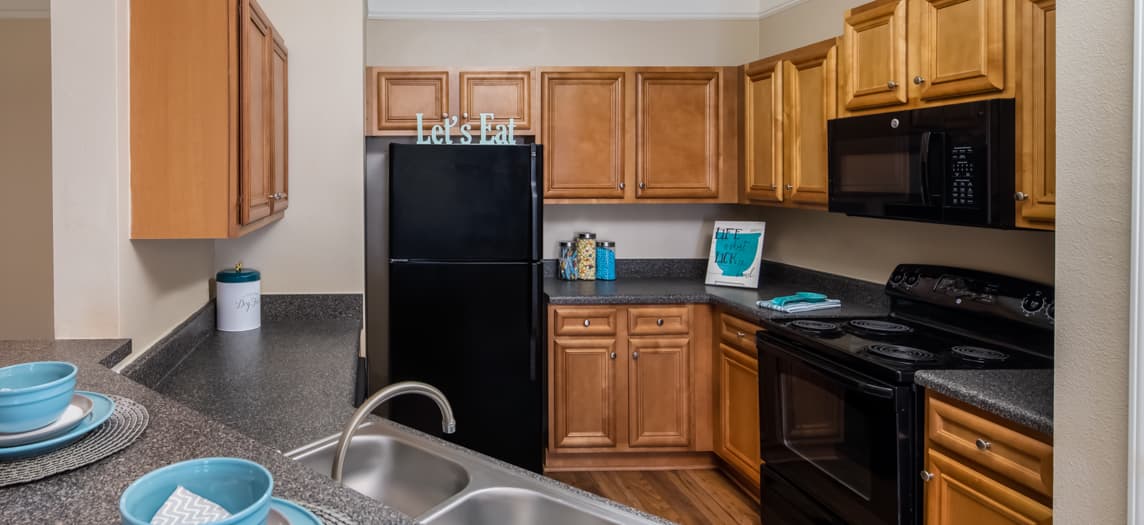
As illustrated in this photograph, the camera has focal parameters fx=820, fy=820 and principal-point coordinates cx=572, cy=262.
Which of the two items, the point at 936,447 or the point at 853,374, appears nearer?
the point at 936,447

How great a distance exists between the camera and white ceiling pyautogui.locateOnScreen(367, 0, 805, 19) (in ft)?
13.6

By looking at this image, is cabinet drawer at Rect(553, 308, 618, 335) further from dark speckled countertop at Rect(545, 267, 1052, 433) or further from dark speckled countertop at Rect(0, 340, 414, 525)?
dark speckled countertop at Rect(0, 340, 414, 525)

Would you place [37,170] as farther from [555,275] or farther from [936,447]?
[936,447]

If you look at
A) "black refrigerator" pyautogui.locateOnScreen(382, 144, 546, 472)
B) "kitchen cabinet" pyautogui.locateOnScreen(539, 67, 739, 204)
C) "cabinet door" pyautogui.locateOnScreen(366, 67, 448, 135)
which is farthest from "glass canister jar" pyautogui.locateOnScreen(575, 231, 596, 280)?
"cabinet door" pyautogui.locateOnScreen(366, 67, 448, 135)

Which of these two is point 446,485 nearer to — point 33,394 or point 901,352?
point 33,394

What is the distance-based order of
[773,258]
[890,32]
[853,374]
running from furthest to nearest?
[773,258]
[890,32]
[853,374]

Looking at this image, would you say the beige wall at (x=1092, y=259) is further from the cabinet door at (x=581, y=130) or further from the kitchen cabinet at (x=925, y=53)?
the cabinet door at (x=581, y=130)

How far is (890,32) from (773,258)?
182 cm

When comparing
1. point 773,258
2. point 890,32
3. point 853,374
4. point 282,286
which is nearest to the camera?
point 853,374

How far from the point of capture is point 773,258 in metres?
4.32

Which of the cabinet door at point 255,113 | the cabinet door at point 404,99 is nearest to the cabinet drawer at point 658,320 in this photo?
the cabinet door at point 404,99

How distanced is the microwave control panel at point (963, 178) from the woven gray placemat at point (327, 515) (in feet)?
6.57

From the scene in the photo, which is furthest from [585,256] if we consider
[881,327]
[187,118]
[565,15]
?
[187,118]

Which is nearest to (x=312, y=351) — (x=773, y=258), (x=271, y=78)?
(x=271, y=78)
